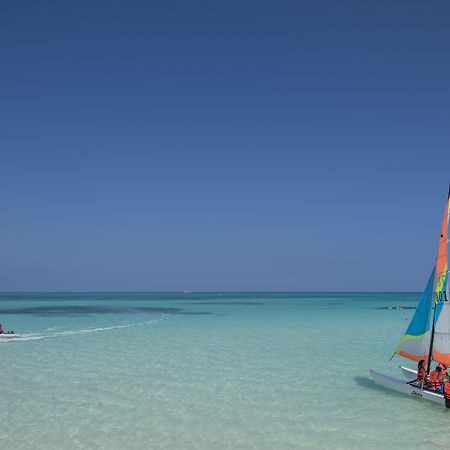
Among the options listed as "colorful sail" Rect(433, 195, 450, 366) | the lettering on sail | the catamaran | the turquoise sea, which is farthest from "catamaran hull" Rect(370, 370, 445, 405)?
the lettering on sail

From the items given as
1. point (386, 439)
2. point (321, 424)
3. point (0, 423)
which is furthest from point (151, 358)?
point (386, 439)

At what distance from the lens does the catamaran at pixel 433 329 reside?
59.0 ft

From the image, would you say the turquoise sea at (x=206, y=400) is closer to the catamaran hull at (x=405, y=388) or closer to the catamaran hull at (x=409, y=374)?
the catamaran hull at (x=405, y=388)

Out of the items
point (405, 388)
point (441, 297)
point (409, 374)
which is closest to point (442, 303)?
point (441, 297)

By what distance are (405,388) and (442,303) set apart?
4.11 m

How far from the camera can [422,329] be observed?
19.4 m

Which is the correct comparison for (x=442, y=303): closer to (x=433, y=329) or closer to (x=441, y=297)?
(x=441, y=297)

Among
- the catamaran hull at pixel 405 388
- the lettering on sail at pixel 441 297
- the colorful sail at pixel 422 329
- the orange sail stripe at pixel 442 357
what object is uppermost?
the lettering on sail at pixel 441 297

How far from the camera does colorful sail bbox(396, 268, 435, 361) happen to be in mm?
18933

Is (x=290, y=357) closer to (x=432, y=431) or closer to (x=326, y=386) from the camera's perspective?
(x=326, y=386)

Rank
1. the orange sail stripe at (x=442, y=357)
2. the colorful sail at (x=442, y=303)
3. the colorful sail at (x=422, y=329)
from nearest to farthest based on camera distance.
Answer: the colorful sail at (x=442, y=303) < the orange sail stripe at (x=442, y=357) < the colorful sail at (x=422, y=329)

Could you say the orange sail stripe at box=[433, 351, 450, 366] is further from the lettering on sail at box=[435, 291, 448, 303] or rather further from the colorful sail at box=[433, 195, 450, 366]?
the lettering on sail at box=[435, 291, 448, 303]

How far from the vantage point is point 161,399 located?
18797mm

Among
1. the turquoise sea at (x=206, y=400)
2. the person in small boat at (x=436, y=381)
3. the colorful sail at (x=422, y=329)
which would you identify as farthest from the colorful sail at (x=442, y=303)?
the turquoise sea at (x=206, y=400)
